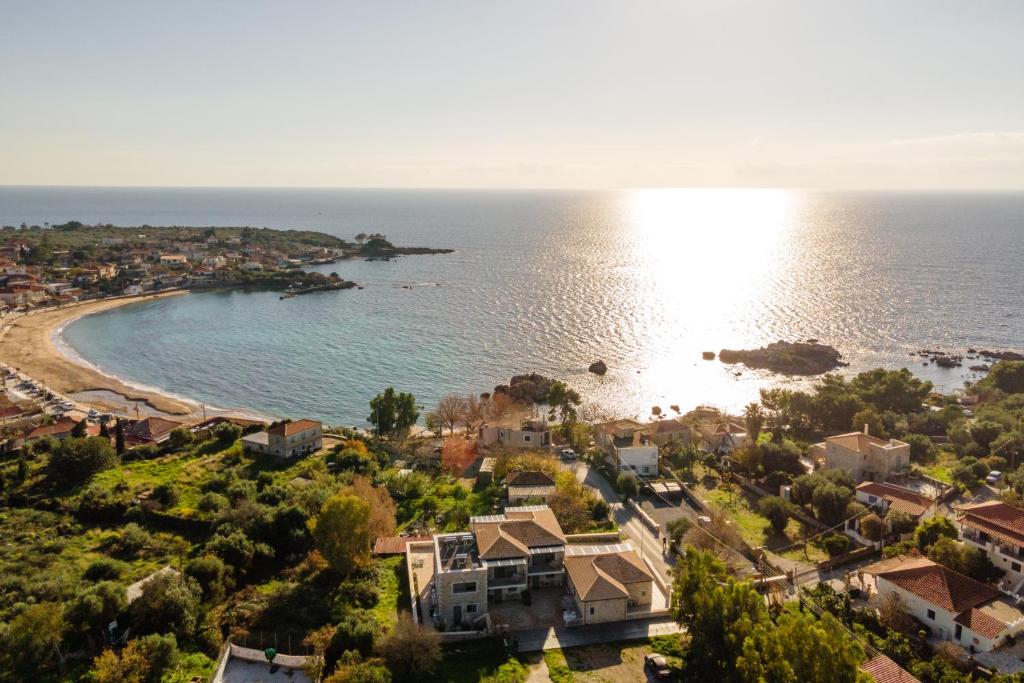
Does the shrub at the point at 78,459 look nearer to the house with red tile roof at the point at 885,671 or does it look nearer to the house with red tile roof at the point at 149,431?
the house with red tile roof at the point at 149,431

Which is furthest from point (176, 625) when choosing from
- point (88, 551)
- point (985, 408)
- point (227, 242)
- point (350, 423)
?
point (227, 242)

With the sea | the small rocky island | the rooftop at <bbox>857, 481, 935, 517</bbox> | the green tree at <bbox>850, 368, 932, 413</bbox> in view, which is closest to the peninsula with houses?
the rooftop at <bbox>857, 481, 935, 517</bbox>

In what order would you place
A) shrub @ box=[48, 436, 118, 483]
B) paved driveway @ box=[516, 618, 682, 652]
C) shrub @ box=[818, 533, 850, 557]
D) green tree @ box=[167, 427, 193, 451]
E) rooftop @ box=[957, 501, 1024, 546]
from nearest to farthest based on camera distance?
paved driveway @ box=[516, 618, 682, 652] → rooftop @ box=[957, 501, 1024, 546] → shrub @ box=[818, 533, 850, 557] → shrub @ box=[48, 436, 118, 483] → green tree @ box=[167, 427, 193, 451]

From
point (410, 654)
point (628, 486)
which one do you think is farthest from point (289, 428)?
point (410, 654)

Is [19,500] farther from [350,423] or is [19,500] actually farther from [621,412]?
[621,412]

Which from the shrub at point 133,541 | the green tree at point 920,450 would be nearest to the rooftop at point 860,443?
the green tree at point 920,450

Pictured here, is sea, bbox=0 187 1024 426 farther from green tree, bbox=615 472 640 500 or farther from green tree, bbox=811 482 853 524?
green tree, bbox=811 482 853 524

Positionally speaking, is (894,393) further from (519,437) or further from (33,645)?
(33,645)
